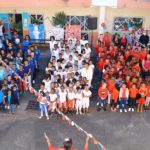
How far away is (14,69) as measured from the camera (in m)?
11.9

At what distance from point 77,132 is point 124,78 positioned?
281cm

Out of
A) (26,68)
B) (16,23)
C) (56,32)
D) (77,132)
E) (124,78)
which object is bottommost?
(77,132)

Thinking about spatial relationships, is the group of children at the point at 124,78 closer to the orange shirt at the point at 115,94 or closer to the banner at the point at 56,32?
the orange shirt at the point at 115,94

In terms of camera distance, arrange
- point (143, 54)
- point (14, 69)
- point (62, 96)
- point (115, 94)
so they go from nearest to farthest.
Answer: point (62, 96) < point (115, 94) < point (14, 69) < point (143, 54)

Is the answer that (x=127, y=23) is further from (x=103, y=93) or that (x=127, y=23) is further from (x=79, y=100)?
(x=79, y=100)

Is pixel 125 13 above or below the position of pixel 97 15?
above

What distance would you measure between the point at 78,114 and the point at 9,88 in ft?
8.23

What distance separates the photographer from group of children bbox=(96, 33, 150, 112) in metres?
11.3

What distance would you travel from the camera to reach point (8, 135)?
406 inches

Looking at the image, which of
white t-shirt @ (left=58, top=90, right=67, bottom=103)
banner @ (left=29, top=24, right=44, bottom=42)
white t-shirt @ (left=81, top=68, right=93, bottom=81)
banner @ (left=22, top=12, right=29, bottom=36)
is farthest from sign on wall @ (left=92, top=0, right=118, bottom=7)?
white t-shirt @ (left=58, top=90, right=67, bottom=103)

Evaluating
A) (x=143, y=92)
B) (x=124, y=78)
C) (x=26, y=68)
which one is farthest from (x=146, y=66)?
(x=26, y=68)

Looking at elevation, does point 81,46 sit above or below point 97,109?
above

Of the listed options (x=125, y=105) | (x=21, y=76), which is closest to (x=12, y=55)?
(x=21, y=76)

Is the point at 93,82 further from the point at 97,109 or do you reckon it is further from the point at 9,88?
the point at 9,88
